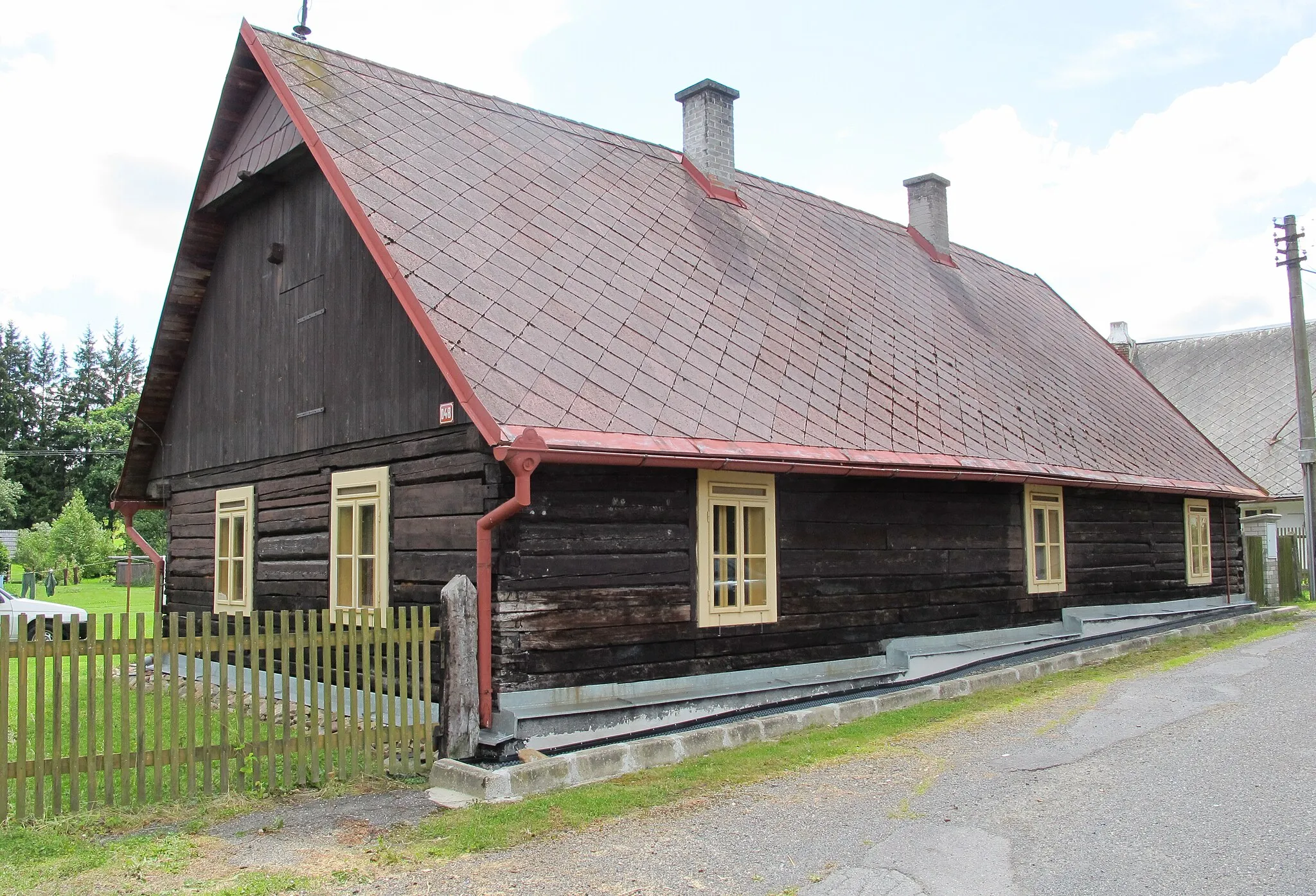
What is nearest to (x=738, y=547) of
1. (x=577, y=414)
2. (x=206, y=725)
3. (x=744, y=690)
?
(x=744, y=690)

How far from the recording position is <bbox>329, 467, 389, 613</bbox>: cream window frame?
9984mm

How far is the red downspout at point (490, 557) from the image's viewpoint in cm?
800

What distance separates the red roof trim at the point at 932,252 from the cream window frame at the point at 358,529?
12176mm

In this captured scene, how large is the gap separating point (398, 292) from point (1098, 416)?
1234cm

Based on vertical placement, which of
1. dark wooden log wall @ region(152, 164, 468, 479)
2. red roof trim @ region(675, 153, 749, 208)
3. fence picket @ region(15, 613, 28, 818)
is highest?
red roof trim @ region(675, 153, 749, 208)

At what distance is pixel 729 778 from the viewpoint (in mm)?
7617

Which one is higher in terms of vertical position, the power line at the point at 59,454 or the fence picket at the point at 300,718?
the power line at the point at 59,454

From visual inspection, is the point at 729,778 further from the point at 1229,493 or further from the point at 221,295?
the point at 1229,493

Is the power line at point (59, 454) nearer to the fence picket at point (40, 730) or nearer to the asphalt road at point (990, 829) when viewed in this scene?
the fence picket at point (40, 730)

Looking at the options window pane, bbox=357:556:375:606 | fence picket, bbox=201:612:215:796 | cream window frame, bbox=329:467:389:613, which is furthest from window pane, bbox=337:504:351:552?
fence picket, bbox=201:612:215:796

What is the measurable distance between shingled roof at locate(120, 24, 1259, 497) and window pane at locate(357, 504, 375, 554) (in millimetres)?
2351

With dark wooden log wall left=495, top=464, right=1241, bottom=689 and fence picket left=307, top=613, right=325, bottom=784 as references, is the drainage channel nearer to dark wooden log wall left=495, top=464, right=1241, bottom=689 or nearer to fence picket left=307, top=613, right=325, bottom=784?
dark wooden log wall left=495, top=464, right=1241, bottom=689

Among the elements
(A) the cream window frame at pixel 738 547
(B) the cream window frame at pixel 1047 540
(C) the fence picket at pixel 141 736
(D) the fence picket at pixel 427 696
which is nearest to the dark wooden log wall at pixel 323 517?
(D) the fence picket at pixel 427 696

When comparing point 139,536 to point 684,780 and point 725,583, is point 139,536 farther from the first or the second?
point 684,780
